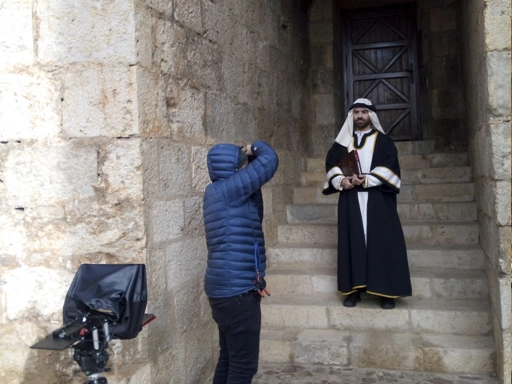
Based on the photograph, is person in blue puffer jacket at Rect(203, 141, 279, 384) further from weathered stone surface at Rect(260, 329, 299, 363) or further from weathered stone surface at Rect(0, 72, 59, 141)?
weathered stone surface at Rect(260, 329, 299, 363)

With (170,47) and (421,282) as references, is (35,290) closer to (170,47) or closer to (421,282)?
(170,47)

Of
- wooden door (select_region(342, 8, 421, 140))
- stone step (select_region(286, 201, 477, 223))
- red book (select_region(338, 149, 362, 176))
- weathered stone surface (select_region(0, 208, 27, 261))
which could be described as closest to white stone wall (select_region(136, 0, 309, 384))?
weathered stone surface (select_region(0, 208, 27, 261))

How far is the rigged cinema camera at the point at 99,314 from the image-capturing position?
1.92 meters

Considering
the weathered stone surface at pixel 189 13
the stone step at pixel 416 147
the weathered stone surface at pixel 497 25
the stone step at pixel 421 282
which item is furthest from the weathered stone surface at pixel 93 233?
the stone step at pixel 416 147

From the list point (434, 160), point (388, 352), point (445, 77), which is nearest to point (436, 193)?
point (434, 160)

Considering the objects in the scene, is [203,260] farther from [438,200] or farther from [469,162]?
[469,162]

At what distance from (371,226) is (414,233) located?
0.97 m

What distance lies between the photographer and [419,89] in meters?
7.41

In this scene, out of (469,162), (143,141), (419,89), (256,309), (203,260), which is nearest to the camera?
(256,309)

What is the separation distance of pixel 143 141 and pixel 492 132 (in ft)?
6.44

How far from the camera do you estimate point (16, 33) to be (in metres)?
2.99

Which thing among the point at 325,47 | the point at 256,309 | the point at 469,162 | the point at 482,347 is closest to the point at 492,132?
the point at 482,347

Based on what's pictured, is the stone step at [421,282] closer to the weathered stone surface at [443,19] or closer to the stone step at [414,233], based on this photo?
the stone step at [414,233]

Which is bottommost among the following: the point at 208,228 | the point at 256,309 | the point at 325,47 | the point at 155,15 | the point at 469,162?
the point at 256,309
